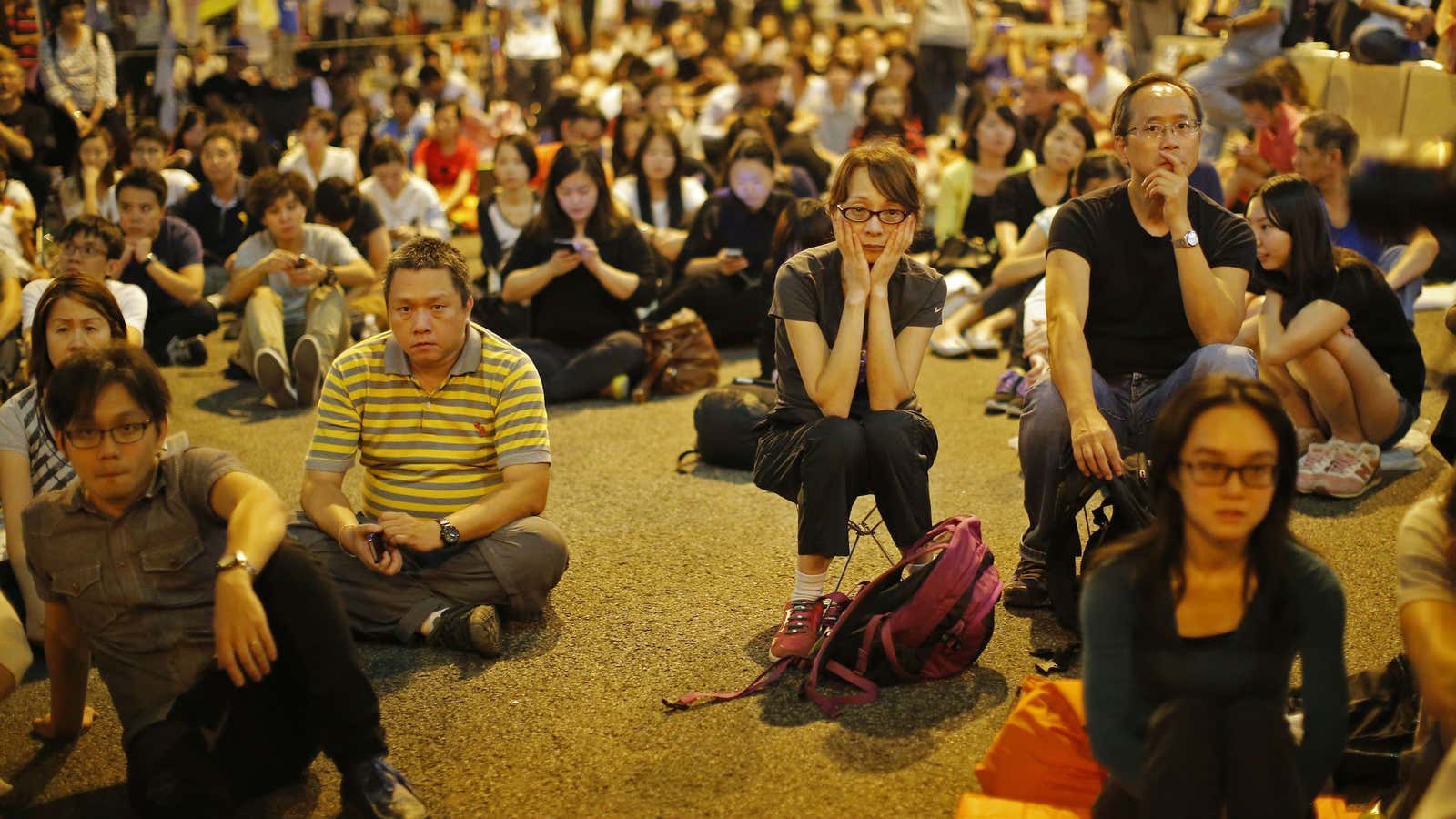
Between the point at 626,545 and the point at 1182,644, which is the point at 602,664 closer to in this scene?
the point at 626,545

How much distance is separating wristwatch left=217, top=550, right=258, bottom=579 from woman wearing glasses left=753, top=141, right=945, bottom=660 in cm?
123

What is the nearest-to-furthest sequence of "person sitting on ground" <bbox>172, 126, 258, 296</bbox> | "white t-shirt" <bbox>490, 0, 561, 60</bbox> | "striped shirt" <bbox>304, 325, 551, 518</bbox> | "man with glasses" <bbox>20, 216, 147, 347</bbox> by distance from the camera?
1. "striped shirt" <bbox>304, 325, 551, 518</bbox>
2. "man with glasses" <bbox>20, 216, 147, 347</bbox>
3. "person sitting on ground" <bbox>172, 126, 258, 296</bbox>
4. "white t-shirt" <bbox>490, 0, 561, 60</bbox>

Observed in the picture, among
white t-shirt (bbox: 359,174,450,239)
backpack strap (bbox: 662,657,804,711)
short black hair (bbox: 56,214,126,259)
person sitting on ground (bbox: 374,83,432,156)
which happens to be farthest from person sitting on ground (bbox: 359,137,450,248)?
backpack strap (bbox: 662,657,804,711)

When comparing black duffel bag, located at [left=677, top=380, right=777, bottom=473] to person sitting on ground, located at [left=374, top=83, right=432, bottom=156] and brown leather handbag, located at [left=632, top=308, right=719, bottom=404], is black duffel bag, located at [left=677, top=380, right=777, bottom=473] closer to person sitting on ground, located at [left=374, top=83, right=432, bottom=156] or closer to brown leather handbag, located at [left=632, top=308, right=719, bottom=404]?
brown leather handbag, located at [left=632, top=308, right=719, bottom=404]

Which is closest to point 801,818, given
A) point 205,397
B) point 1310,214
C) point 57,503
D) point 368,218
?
point 57,503

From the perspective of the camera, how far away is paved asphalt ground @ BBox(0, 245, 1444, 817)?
2.73m

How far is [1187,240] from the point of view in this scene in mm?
3367

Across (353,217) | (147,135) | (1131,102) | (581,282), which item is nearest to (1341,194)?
(1131,102)

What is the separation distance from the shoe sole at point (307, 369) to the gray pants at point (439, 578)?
251cm

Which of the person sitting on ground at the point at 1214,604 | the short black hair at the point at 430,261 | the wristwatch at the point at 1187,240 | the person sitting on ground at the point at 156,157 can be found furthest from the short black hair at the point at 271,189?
the person sitting on ground at the point at 1214,604

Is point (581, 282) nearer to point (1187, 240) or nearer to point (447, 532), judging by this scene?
point (447, 532)

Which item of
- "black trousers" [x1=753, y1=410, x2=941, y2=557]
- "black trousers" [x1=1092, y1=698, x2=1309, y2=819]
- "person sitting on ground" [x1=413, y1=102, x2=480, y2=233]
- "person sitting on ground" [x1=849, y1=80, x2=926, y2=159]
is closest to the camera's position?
"black trousers" [x1=1092, y1=698, x2=1309, y2=819]

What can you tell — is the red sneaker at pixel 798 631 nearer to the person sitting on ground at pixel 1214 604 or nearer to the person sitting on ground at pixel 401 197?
the person sitting on ground at pixel 1214 604

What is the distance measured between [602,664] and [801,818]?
837 millimetres
